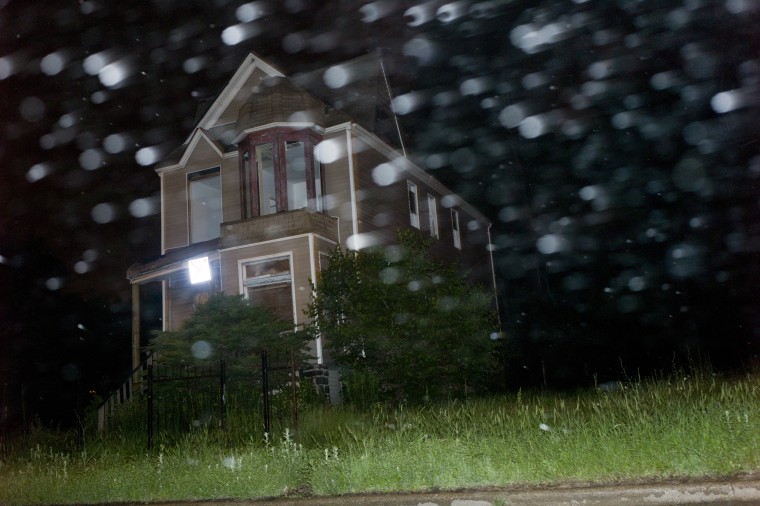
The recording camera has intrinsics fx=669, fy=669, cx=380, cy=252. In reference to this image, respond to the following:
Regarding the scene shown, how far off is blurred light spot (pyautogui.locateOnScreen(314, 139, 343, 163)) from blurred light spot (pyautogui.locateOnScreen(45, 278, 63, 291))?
19.6 metres

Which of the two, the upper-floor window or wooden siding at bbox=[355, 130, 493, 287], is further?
wooden siding at bbox=[355, 130, 493, 287]

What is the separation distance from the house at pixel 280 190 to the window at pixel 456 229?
6.38 feet

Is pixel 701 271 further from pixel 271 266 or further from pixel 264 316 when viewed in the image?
pixel 264 316

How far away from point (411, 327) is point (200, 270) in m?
7.18

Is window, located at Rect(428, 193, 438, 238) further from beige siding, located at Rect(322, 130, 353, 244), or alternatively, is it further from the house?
beige siding, located at Rect(322, 130, 353, 244)

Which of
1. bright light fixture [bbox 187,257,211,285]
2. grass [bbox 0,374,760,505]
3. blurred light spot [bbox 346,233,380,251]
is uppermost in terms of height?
blurred light spot [bbox 346,233,380,251]

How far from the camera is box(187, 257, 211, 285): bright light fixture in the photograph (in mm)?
17281

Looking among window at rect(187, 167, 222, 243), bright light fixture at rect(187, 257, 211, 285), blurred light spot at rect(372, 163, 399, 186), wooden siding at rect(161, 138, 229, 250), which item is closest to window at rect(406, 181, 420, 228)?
blurred light spot at rect(372, 163, 399, 186)

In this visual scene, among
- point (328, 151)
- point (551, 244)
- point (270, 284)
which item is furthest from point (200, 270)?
point (551, 244)

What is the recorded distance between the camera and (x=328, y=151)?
17719 millimetres

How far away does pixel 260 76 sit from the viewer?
1919cm

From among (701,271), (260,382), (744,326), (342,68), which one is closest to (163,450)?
(260,382)

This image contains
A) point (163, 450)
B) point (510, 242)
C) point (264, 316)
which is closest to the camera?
point (163, 450)

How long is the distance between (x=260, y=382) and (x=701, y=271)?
63.7 ft
